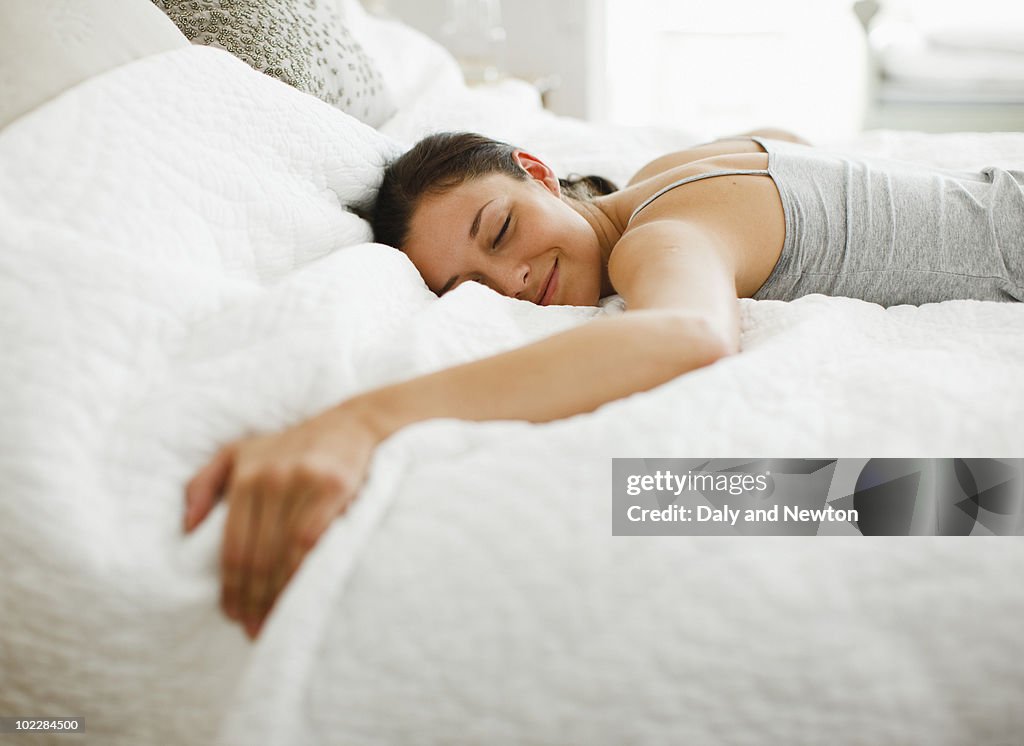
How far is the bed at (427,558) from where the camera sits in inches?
17.7

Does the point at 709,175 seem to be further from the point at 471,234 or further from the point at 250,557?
the point at 250,557

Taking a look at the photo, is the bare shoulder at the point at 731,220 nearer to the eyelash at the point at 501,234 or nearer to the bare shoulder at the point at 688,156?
the eyelash at the point at 501,234

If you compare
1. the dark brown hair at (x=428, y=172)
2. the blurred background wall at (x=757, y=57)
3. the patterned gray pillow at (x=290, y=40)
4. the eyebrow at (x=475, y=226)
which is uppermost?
the patterned gray pillow at (x=290, y=40)

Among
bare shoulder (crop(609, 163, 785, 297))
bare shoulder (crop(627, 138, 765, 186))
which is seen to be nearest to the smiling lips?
bare shoulder (crop(609, 163, 785, 297))

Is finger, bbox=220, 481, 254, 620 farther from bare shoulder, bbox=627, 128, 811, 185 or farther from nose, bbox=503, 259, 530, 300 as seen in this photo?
bare shoulder, bbox=627, 128, 811, 185

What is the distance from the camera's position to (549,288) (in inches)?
38.1

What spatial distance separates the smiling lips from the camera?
0.97 meters

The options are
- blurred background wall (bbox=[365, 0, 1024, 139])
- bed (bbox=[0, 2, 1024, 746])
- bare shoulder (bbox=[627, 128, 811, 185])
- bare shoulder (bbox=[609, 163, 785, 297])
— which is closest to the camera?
bed (bbox=[0, 2, 1024, 746])

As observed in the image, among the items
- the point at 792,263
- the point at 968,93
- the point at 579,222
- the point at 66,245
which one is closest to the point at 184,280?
the point at 66,245

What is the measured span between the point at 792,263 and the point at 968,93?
9.08 feet

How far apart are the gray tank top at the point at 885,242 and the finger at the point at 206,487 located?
622 mm

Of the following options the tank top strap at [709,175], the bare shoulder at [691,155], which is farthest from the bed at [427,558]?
the bare shoulder at [691,155]

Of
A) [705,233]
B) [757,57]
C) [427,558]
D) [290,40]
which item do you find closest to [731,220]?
[705,233]
